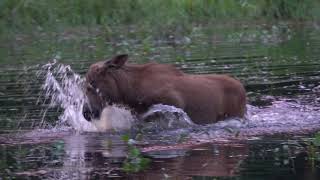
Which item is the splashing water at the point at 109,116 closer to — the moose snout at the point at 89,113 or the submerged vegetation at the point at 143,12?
the moose snout at the point at 89,113

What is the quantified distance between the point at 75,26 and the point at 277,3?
29.2 ft

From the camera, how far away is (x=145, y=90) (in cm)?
1228

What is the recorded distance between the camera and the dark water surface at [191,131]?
9250 millimetres

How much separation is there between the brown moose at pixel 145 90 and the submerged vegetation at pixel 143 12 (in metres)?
20.0

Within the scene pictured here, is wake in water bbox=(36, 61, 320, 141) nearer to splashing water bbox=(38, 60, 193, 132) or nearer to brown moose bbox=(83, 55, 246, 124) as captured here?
splashing water bbox=(38, 60, 193, 132)

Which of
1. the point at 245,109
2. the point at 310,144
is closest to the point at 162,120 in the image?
the point at 245,109

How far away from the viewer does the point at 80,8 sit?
35.0m

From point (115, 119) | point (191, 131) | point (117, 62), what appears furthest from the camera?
point (115, 119)

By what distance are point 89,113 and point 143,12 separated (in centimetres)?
2407

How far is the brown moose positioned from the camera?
1230 cm

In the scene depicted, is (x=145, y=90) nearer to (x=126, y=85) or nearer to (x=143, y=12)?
(x=126, y=85)

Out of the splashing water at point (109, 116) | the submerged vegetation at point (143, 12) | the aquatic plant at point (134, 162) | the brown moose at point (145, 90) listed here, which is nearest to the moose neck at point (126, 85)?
the brown moose at point (145, 90)

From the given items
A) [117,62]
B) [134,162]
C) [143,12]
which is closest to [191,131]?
[117,62]

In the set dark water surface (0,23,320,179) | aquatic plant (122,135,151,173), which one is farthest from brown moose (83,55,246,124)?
aquatic plant (122,135,151,173)
